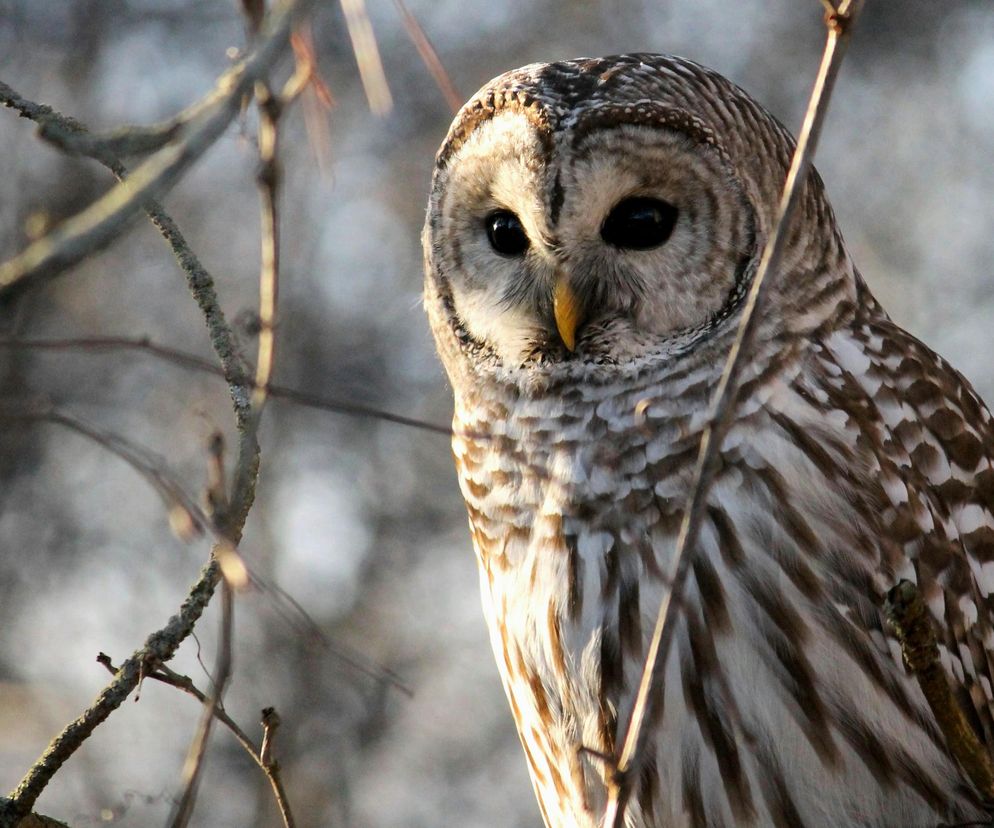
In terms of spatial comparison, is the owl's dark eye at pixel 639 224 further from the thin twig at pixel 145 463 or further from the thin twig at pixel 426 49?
the thin twig at pixel 145 463

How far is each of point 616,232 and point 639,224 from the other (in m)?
0.06

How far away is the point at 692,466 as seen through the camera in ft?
10.5

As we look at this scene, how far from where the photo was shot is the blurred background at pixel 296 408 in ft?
32.0

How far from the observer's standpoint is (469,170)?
3.58 meters

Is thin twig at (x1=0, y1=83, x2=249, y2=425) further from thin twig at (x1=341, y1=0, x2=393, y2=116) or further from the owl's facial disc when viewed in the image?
the owl's facial disc

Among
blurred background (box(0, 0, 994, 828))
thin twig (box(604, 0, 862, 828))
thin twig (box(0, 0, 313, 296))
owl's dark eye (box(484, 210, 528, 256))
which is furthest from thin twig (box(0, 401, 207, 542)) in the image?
blurred background (box(0, 0, 994, 828))

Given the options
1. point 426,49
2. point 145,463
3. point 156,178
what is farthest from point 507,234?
point 156,178

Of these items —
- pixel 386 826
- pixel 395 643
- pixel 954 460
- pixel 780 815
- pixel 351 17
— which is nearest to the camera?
pixel 351 17

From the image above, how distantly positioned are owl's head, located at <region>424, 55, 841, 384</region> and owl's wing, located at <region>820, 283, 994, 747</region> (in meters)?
0.31

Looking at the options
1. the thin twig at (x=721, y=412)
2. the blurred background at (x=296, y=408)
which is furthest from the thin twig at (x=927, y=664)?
the blurred background at (x=296, y=408)

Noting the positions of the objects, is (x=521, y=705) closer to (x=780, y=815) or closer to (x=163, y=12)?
(x=780, y=815)

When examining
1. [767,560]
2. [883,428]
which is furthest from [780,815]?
[883,428]

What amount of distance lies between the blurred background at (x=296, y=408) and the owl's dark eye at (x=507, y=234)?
18.0 feet

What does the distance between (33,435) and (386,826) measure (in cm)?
353
